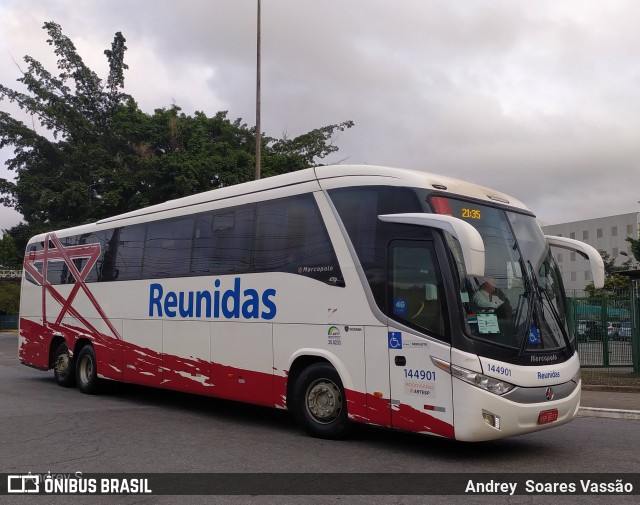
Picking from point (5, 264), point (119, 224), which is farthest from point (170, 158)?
point (5, 264)

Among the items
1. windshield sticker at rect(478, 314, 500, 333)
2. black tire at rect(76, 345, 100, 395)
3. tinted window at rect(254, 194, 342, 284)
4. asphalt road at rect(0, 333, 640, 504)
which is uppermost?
tinted window at rect(254, 194, 342, 284)

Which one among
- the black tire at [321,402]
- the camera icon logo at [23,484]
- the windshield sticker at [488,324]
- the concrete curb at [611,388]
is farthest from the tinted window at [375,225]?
the concrete curb at [611,388]

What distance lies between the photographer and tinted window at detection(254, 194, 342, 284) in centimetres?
839

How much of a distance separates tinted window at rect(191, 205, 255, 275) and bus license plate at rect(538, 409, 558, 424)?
4.54 meters

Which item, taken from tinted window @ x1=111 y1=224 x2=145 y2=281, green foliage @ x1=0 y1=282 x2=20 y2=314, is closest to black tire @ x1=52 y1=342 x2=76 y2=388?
tinted window @ x1=111 y1=224 x2=145 y2=281

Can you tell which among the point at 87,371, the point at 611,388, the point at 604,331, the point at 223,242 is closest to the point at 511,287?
the point at 223,242

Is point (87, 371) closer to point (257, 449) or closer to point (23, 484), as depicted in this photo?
point (257, 449)

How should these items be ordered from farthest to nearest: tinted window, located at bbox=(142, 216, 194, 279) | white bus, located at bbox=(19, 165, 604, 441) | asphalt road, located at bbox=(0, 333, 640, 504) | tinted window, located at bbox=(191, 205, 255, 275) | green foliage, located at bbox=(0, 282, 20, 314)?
green foliage, located at bbox=(0, 282, 20, 314)
tinted window, located at bbox=(142, 216, 194, 279)
tinted window, located at bbox=(191, 205, 255, 275)
white bus, located at bbox=(19, 165, 604, 441)
asphalt road, located at bbox=(0, 333, 640, 504)

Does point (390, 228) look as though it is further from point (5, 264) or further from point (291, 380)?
point (5, 264)

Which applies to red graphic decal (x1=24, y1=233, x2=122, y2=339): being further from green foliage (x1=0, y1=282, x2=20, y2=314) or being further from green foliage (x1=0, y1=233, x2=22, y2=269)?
green foliage (x1=0, y1=233, x2=22, y2=269)

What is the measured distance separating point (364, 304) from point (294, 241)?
1.56 meters

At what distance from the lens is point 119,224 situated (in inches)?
505

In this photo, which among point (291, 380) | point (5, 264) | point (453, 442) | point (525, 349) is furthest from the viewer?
point (5, 264)

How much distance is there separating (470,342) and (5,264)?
3224 inches
